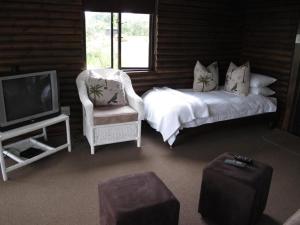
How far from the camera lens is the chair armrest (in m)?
3.11

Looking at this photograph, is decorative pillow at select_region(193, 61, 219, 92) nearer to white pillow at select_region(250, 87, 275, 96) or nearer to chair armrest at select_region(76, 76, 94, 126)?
white pillow at select_region(250, 87, 275, 96)

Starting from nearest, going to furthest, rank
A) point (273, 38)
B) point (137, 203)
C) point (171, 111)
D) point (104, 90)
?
1. point (137, 203)
2. point (171, 111)
3. point (104, 90)
4. point (273, 38)

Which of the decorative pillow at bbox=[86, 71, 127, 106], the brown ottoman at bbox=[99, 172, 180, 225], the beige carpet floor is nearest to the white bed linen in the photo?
the beige carpet floor

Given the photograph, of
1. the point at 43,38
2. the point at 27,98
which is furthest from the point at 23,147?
the point at 43,38

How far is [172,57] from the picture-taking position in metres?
4.21

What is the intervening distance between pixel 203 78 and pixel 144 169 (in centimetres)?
188

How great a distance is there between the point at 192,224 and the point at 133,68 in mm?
2494

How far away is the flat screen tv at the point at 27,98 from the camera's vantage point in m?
2.73

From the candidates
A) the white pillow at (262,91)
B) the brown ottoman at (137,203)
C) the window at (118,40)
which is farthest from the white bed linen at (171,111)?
the brown ottoman at (137,203)

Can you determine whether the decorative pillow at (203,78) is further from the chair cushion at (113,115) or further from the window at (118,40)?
the chair cushion at (113,115)

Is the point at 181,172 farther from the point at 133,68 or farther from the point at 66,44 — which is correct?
the point at 66,44

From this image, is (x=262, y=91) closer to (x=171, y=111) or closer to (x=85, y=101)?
(x=171, y=111)

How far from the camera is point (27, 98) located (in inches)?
115

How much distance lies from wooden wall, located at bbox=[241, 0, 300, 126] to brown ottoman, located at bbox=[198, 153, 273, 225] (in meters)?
2.43
